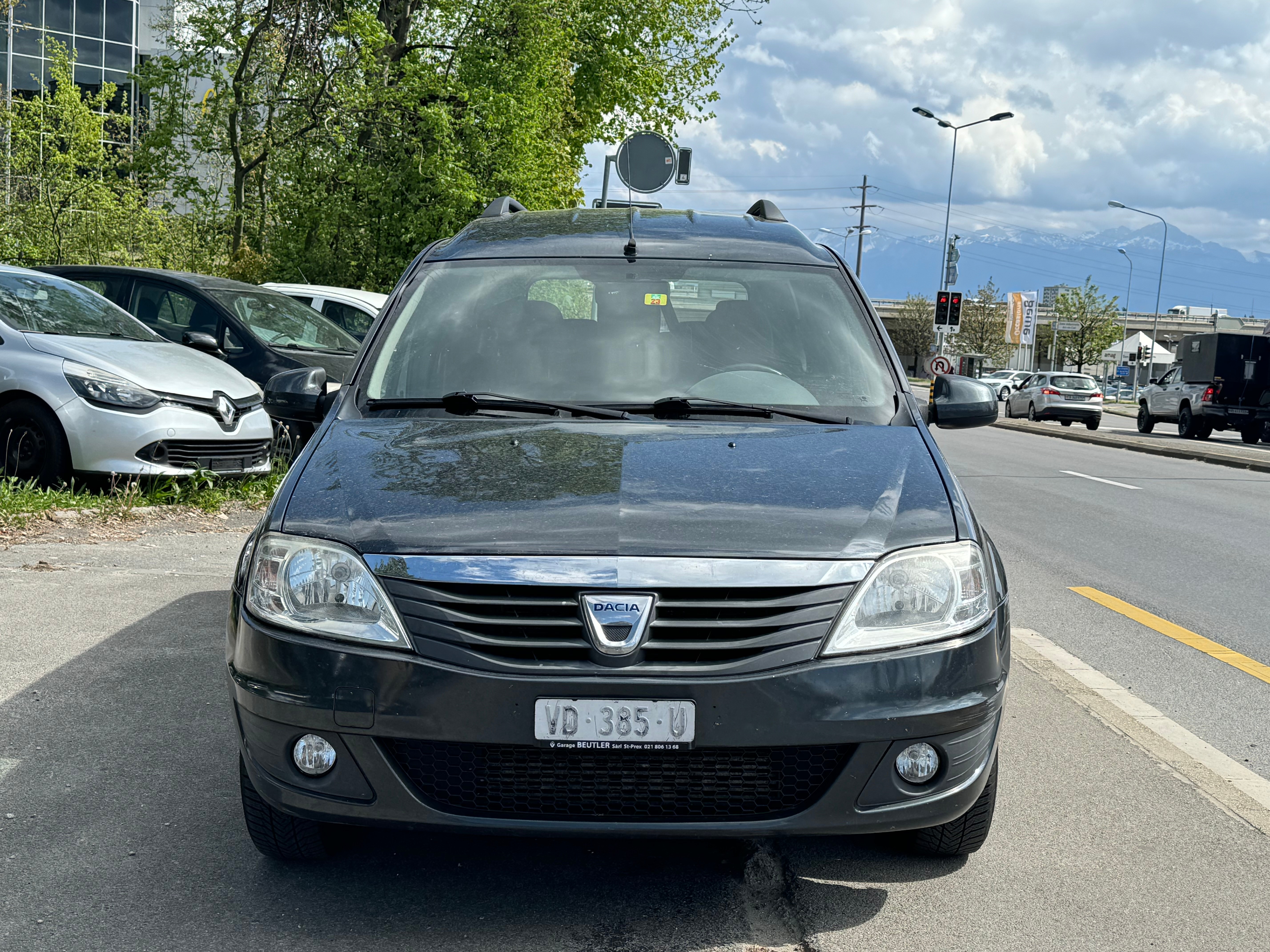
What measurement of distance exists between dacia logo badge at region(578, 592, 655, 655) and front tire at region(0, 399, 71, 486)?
6.90 metres

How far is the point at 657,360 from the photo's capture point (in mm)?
4129

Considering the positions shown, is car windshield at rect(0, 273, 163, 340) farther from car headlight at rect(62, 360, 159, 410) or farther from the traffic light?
the traffic light

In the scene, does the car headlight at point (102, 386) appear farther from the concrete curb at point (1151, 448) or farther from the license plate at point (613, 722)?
the concrete curb at point (1151, 448)

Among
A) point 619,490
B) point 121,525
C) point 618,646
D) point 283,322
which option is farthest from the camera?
point 283,322

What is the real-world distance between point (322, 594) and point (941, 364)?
92.3 feet

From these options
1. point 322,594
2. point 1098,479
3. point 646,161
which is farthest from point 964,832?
point 1098,479

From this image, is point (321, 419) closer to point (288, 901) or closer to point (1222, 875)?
point (288, 901)

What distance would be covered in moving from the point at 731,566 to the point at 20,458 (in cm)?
730

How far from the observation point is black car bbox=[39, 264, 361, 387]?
38.7ft

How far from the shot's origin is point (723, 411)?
3910 mm

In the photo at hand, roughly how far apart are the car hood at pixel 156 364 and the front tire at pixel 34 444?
1.37 feet

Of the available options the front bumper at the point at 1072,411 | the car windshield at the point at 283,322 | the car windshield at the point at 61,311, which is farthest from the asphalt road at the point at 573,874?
the front bumper at the point at 1072,411

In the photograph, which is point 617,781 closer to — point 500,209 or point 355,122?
point 500,209

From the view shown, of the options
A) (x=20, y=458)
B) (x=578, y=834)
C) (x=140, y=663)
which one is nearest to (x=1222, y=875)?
(x=578, y=834)
